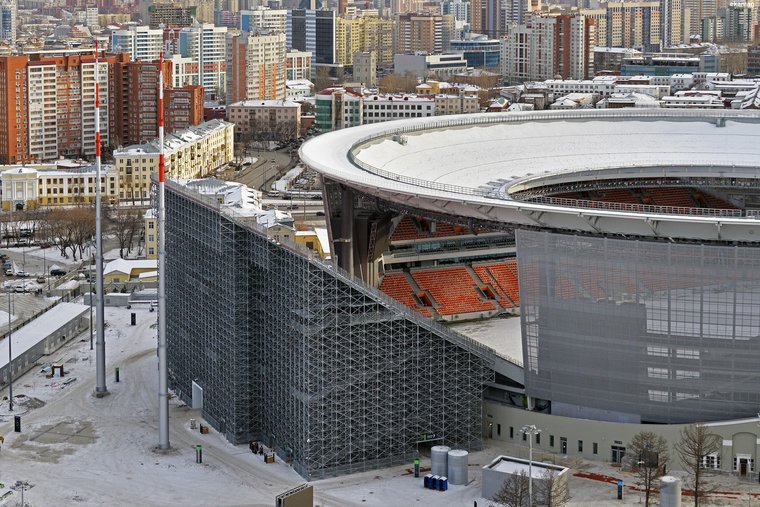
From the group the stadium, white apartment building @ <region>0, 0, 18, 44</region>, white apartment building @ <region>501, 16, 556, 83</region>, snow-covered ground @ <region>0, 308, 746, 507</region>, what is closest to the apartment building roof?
snow-covered ground @ <region>0, 308, 746, 507</region>

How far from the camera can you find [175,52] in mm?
115125

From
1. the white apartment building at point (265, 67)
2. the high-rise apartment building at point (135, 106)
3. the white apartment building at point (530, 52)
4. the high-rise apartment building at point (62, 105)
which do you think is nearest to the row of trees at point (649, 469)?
the high-rise apartment building at point (62, 105)

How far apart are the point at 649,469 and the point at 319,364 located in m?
6.12

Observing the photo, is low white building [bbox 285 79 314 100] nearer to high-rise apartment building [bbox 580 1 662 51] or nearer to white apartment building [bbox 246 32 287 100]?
white apartment building [bbox 246 32 287 100]

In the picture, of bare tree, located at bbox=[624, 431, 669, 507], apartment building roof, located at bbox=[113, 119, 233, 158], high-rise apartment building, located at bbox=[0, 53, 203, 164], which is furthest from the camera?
high-rise apartment building, located at bbox=[0, 53, 203, 164]

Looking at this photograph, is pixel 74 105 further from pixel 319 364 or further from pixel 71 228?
pixel 319 364

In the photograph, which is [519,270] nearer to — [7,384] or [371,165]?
[371,165]

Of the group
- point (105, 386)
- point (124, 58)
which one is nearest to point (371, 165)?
point (105, 386)

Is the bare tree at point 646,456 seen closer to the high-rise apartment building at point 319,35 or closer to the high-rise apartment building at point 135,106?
the high-rise apartment building at point 135,106

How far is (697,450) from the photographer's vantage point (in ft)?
Result: 90.0

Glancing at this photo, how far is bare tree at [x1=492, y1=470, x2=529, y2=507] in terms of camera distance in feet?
85.1

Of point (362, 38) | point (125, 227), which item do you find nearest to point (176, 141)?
point (125, 227)

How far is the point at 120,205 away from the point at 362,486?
38.8m

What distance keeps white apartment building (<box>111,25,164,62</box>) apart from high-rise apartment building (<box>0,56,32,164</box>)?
120 feet
